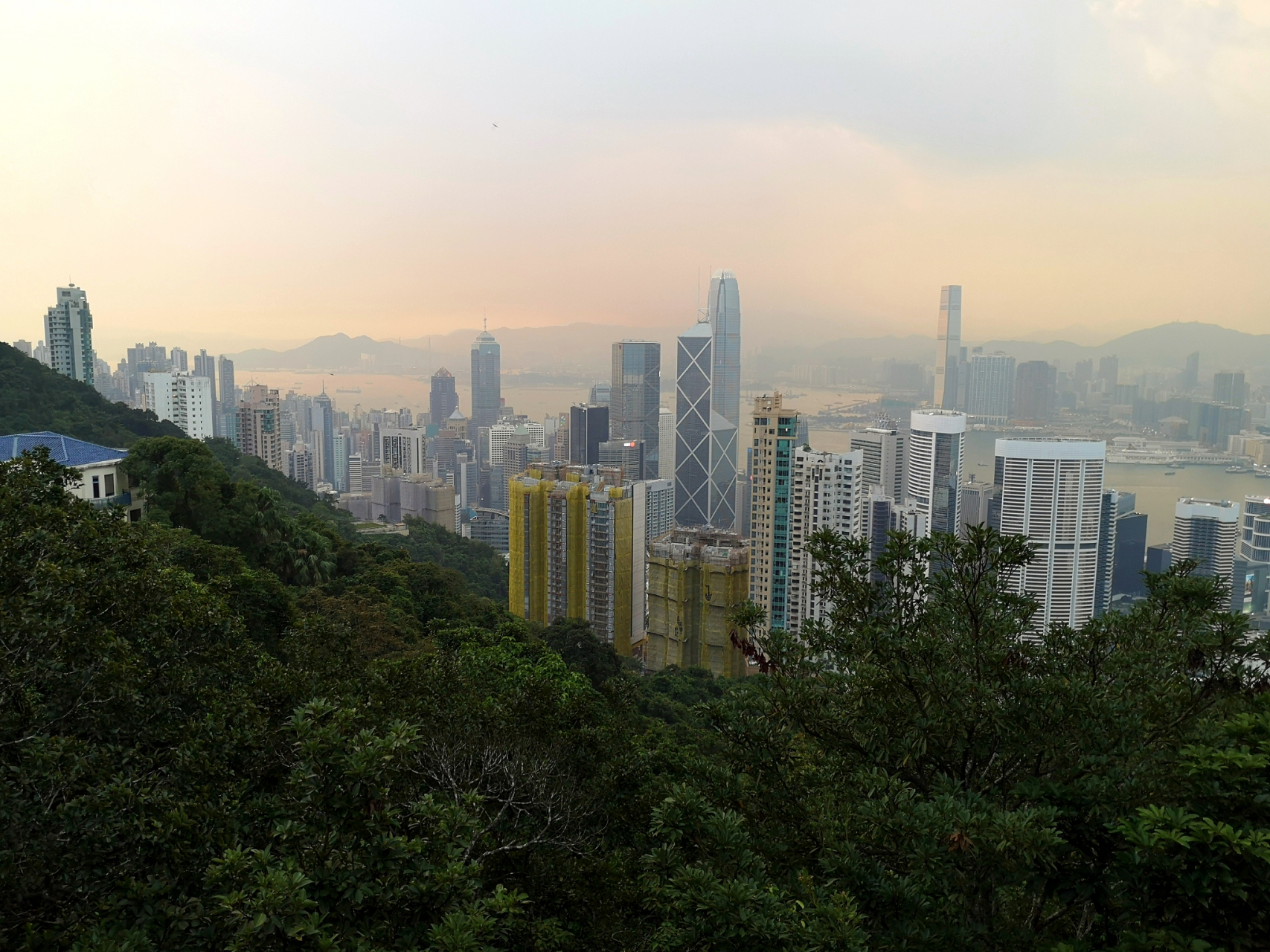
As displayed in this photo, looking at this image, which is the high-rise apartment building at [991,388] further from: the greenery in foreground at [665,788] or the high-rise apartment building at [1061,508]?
the greenery in foreground at [665,788]

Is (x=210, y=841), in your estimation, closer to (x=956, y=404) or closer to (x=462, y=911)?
(x=462, y=911)

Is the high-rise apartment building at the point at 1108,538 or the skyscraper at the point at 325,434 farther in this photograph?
the skyscraper at the point at 325,434

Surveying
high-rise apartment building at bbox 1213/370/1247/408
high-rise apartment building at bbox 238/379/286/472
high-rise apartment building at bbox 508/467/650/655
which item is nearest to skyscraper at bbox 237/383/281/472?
high-rise apartment building at bbox 238/379/286/472

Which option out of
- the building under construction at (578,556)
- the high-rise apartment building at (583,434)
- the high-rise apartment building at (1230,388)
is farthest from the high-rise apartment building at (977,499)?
the high-rise apartment building at (583,434)

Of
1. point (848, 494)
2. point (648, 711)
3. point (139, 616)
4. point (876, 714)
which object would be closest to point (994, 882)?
point (876, 714)

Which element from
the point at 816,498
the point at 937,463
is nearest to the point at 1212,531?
the point at 816,498
